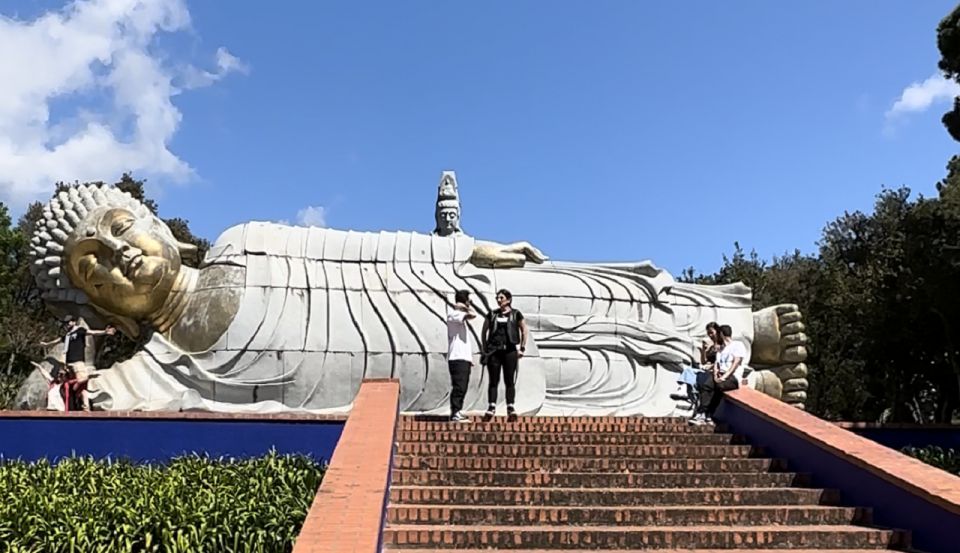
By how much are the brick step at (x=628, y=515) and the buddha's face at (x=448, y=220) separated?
40.0ft

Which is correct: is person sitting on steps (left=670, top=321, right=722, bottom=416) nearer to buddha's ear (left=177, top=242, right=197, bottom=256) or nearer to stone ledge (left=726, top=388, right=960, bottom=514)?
stone ledge (left=726, top=388, right=960, bottom=514)

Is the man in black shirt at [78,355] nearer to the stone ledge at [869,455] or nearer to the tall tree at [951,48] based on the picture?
the stone ledge at [869,455]

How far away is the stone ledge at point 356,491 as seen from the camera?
4664 mm

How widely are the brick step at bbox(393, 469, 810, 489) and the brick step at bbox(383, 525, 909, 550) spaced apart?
0.96 metres

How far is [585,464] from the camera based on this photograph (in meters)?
7.97

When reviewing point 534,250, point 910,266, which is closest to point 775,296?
point 910,266

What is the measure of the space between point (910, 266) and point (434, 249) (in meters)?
14.9

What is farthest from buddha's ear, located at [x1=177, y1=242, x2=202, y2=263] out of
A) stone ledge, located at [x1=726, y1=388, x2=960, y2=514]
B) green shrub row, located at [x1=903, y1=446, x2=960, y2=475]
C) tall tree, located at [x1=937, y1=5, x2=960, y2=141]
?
tall tree, located at [x1=937, y1=5, x2=960, y2=141]

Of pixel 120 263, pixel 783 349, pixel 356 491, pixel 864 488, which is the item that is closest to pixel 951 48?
pixel 783 349

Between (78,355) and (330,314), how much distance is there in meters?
3.10

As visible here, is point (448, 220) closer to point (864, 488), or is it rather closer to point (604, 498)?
point (604, 498)

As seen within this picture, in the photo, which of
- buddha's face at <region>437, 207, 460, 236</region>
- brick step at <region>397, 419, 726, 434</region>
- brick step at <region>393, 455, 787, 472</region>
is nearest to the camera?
brick step at <region>393, 455, 787, 472</region>

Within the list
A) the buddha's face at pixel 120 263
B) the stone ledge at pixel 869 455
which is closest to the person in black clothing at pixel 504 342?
the stone ledge at pixel 869 455

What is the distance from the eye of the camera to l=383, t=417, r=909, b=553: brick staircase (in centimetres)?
622
